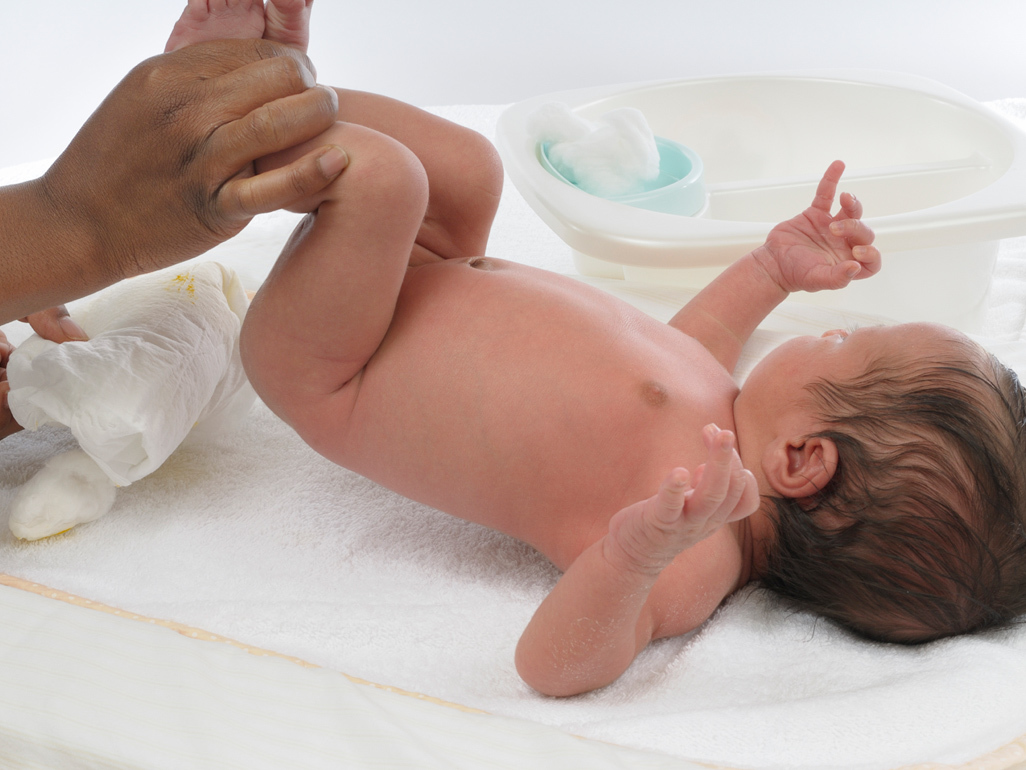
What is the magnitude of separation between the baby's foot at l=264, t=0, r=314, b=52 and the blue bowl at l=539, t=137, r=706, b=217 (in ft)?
1.73

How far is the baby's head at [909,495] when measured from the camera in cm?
79

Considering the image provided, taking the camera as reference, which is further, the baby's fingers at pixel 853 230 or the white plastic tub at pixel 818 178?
the white plastic tub at pixel 818 178

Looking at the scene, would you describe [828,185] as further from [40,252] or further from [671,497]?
[40,252]

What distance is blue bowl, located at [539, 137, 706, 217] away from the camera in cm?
139

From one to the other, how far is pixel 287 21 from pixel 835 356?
64 centimetres

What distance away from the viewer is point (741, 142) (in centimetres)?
180

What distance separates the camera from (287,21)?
2.93 ft

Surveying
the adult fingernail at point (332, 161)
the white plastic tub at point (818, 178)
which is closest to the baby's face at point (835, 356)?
the white plastic tub at point (818, 178)

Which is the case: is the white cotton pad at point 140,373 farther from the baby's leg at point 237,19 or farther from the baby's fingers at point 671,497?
the baby's fingers at point 671,497

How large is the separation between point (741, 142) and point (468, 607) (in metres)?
1.27

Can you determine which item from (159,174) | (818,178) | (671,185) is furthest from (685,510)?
(818,178)

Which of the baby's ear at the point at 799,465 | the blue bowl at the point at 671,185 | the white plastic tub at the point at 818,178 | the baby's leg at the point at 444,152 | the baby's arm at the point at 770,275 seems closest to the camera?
the baby's ear at the point at 799,465

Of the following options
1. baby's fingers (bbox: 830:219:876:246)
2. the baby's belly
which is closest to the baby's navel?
the baby's belly

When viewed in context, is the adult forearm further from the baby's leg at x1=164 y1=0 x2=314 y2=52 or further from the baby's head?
the baby's head
